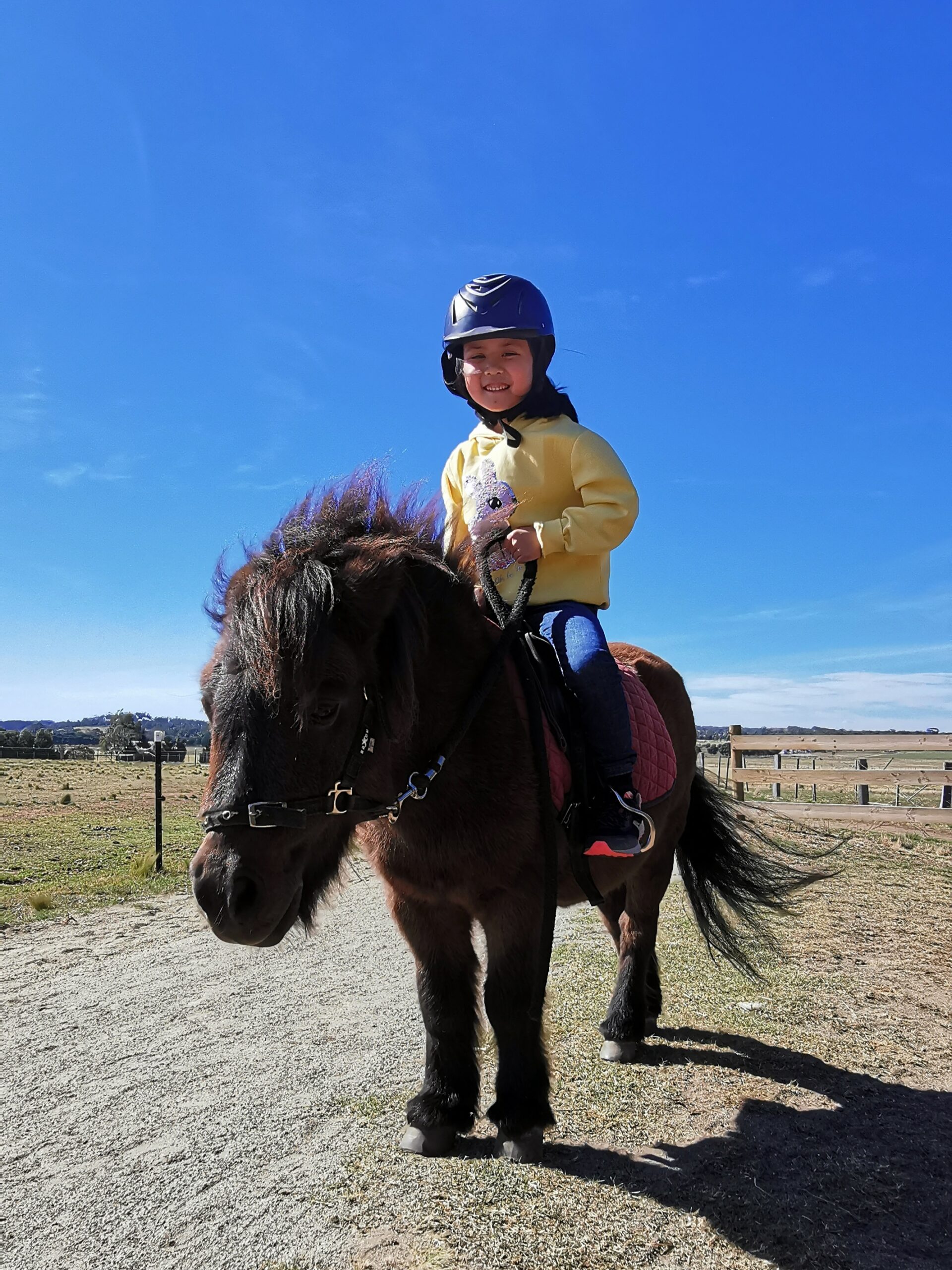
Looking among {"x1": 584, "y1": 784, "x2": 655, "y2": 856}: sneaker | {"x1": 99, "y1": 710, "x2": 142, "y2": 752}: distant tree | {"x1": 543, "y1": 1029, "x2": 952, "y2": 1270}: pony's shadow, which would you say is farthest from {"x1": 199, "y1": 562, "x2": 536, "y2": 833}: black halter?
{"x1": 99, "y1": 710, "x2": 142, "y2": 752}: distant tree

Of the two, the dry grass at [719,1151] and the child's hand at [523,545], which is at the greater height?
the child's hand at [523,545]

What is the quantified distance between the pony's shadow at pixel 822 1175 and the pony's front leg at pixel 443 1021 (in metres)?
0.42

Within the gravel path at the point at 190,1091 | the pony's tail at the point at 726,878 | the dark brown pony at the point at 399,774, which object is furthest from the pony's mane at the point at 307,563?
the pony's tail at the point at 726,878

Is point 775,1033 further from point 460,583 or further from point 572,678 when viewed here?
point 460,583

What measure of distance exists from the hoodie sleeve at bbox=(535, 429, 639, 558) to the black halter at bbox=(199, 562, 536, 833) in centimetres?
36

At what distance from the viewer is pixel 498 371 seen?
11.0 ft

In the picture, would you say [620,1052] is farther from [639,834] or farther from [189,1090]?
[189,1090]

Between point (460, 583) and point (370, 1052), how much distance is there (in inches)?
111

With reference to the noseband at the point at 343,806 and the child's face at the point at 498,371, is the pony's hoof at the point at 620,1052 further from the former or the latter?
the child's face at the point at 498,371

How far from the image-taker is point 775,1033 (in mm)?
4340

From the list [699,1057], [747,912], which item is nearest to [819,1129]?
[699,1057]

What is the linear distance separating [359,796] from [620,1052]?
2658 mm

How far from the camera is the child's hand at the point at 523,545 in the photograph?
10.0ft

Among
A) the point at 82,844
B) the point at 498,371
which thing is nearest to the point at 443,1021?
the point at 498,371
